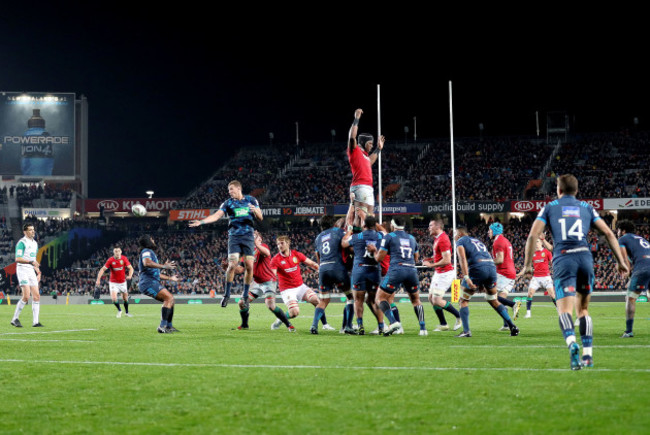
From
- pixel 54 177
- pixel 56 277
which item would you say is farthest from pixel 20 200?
pixel 56 277

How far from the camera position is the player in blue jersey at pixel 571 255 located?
356 inches

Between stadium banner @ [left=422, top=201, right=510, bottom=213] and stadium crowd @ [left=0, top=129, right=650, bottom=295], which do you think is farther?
stadium crowd @ [left=0, top=129, right=650, bottom=295]

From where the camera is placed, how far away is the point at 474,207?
57281mm

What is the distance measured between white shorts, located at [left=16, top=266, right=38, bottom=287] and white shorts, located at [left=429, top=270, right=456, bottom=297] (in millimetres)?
10483

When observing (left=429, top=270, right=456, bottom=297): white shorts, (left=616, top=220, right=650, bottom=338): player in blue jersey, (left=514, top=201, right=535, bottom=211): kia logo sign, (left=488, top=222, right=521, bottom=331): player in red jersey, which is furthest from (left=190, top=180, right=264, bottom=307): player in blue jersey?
(left=514, top=201, right=535, bottom=211): kia logo sign

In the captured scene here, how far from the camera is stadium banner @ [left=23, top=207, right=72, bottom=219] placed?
2751 inches

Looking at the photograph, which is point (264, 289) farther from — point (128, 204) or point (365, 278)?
point (128, 204)

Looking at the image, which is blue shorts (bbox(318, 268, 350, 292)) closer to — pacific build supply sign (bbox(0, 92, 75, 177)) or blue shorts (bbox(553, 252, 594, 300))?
blue shorts (bbox(553, 252, 594, 300))

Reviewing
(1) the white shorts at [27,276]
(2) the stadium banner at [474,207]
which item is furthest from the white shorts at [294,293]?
(2) the stadium banner at [474,207]

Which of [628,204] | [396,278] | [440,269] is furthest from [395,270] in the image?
[628,204]

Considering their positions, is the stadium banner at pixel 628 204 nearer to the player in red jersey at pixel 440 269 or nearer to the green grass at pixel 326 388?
the player in red jersey at pixel 440 269

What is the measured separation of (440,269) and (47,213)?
6120cm

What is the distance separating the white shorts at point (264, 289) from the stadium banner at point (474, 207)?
40621 mm

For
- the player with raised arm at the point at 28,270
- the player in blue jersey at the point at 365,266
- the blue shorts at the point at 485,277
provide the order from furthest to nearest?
1. the player with raised arm at the point at 28,270
2. the blue shorts at the point at 485,277
3. the player in blue jersey at the point at 365,266
